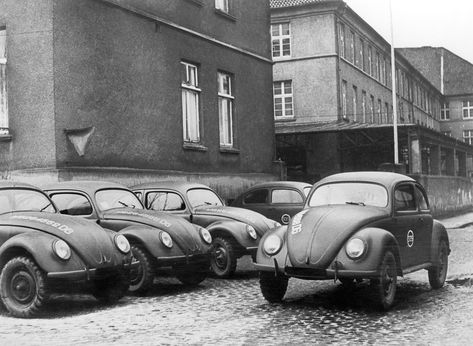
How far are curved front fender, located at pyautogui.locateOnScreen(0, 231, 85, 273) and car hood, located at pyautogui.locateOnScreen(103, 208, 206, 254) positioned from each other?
177 cm

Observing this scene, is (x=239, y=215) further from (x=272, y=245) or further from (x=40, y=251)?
(x=40, y=251)

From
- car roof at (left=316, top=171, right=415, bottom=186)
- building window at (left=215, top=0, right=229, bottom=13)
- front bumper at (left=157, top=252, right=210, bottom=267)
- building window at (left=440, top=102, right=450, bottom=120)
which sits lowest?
front bumper at (left=157, top=252, right=210, bottom=267)

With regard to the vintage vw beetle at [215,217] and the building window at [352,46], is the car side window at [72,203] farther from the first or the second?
the building window at [352,46]

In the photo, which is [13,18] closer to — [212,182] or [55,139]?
[55,139]

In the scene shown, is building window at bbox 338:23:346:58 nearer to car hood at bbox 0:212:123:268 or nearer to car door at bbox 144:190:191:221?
car door at bbox 144:190:191:221

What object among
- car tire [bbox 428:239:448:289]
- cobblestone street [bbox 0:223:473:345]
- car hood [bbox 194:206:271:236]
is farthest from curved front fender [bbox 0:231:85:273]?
car tire [bbox 428:239:448:289]

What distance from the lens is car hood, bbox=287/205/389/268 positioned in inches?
292

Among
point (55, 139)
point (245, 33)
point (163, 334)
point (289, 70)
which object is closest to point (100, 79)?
point (55, 139)

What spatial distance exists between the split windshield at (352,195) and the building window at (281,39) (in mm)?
25476

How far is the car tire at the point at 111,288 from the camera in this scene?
8.08 m

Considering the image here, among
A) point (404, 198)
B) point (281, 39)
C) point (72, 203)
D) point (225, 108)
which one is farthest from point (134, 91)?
point (281, 39)

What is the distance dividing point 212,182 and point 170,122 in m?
2.29

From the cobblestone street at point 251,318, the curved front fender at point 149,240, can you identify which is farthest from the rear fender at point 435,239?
the curved front fender at point 149,240

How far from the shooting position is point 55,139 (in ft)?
40.8
